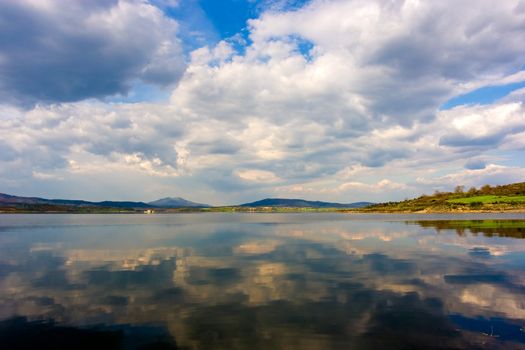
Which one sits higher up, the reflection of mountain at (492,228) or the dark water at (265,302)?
the reflection of mountain at (492,228)

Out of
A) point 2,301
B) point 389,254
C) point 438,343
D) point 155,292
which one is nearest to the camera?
point 438,343

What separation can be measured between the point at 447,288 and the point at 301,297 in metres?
12.6

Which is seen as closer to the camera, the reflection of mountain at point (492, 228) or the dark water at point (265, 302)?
the dark water at point (265, 302)

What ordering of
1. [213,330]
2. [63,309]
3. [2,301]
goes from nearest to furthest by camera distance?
[213,330] < [63,309] < [2,301]

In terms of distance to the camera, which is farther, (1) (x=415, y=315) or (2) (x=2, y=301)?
(2) (x=2, y=301)

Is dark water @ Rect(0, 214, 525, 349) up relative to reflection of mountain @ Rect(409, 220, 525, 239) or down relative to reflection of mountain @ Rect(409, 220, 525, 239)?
down

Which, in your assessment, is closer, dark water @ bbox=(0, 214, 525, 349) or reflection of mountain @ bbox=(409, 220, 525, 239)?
dark water @ bbox=(0, 214, 525, 349)

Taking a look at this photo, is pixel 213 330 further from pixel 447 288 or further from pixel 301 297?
pixel 447 288

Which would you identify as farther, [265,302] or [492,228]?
[492,228]

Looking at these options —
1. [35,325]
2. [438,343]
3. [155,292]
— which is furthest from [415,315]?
[35,325]

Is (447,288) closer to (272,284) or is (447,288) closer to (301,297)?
(301,297)

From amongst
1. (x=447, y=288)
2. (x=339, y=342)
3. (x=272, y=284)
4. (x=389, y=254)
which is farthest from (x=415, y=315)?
(x=389, y=254)

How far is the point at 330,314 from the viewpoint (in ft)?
72.8

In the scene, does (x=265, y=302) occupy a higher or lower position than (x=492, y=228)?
lower
